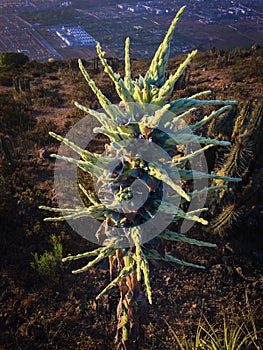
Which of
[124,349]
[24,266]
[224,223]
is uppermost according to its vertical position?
[124,349]

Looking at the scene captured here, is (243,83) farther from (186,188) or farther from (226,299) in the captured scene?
(226,299)

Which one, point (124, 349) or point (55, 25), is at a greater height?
point (124, 349)

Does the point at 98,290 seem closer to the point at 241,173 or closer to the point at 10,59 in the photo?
the point at 241,173

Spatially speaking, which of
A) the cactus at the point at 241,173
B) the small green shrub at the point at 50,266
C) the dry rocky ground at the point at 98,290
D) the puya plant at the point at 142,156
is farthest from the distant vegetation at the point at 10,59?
the puya plant at the point at 142,156

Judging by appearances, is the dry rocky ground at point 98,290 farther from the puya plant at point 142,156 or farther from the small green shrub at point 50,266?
the puya plant at point 142,156

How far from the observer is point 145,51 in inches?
1096

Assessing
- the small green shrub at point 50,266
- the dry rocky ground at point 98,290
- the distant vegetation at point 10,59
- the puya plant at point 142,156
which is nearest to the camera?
the puya plant at point 142,156

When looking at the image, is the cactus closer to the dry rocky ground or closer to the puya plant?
the dry rocky ground

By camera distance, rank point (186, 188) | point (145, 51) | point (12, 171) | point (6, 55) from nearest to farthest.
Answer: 1. point (186, 188)
2. point (12, 171)
3. point (6, 55)
4. point (145, 51)

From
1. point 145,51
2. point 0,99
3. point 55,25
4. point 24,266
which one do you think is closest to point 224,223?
point 24,266

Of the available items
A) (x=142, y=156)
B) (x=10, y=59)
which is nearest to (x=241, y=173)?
(x=142, y=156)

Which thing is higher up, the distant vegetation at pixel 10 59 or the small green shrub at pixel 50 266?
the small green shrub at pixel 50 266

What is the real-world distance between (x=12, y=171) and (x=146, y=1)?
53.4 m

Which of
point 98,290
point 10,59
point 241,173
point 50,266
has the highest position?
point 241,173
